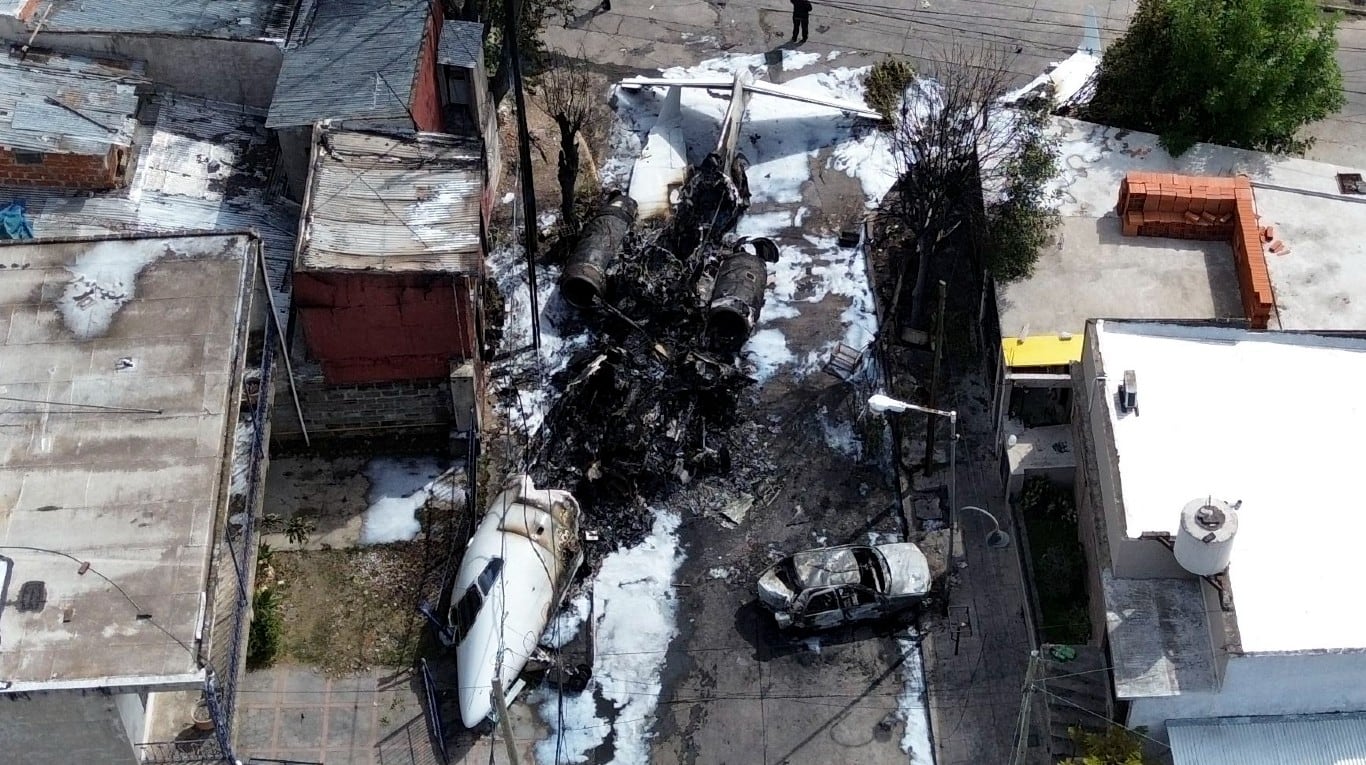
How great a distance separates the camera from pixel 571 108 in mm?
36781

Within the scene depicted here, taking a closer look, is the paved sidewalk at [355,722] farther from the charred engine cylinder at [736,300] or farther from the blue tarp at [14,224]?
the blue tarp at [14,224]

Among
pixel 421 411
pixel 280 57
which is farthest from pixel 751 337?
pixel 280 57

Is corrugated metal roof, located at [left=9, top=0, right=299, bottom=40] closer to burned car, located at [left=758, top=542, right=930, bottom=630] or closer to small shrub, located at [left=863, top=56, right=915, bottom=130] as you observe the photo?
small shrub, located at [left=863, top=56, right=915, bottom=130]

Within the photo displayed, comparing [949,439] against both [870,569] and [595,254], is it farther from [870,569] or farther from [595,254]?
[595,254]

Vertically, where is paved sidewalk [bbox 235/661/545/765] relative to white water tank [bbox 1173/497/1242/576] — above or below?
below

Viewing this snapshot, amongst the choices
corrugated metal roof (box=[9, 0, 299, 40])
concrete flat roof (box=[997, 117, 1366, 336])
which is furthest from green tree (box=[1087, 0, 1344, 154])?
corrugated metal roof (box=[9, 0, 299, 40])

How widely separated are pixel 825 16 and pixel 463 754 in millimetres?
25041

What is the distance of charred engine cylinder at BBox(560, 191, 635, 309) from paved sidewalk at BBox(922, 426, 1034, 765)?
9494mm

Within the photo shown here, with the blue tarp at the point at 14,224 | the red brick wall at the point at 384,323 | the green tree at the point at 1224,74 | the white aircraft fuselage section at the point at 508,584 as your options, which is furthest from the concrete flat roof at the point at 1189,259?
the blue tarp at the point at 14,224

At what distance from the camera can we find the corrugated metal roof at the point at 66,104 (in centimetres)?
3106

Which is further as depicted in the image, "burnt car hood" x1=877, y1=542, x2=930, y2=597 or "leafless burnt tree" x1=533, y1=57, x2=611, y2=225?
"leafless burnt tree" x1=533, y1=57, x2=611, y2=225

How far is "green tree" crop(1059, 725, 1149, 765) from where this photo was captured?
2538cm

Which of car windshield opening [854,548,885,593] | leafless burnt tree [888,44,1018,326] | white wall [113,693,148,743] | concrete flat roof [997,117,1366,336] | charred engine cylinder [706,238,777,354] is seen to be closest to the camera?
white wall [113,693,148,743]

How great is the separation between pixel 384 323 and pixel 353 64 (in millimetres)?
6719
